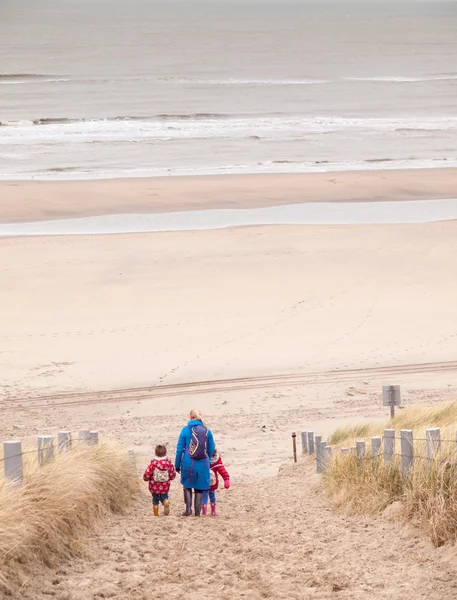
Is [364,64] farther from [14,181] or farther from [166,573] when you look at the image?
[166,573]

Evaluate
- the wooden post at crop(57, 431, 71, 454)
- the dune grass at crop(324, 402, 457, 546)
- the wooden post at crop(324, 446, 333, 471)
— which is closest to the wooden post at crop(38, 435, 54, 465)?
the wooden post at crop(57, 431, 71, 454)

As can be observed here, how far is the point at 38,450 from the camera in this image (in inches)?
303

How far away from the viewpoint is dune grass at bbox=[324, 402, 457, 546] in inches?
256

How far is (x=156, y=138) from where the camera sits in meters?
51.9

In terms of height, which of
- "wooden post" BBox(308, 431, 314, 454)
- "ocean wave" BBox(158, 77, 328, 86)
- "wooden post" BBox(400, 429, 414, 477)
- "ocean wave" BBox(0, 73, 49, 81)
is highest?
"ocean wave" BBox(0, 73, 49, 81)

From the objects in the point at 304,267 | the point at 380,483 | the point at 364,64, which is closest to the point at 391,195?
the point at 304,267

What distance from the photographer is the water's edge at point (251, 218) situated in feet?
96.3

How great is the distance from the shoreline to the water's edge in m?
0.75

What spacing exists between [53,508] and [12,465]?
415mm

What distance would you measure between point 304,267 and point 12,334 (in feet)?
26.7

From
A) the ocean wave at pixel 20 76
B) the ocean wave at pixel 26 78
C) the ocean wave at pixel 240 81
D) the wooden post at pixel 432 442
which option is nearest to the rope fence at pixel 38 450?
the wooden post at pixel 432 442

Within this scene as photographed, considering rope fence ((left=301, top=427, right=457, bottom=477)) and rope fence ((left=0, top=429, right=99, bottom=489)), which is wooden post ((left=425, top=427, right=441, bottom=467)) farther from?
rope fence ((left=0, top=429, right=99, bottom=489))

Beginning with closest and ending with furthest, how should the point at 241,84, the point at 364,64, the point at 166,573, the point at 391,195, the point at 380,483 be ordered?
the point at 166,573
the point at 380,483
the point at 391,195
the point at 241,84
the point at 364,64

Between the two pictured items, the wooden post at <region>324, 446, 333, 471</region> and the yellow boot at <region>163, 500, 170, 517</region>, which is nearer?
the yellow boot at <region>163, 500, 170, 517</region>
